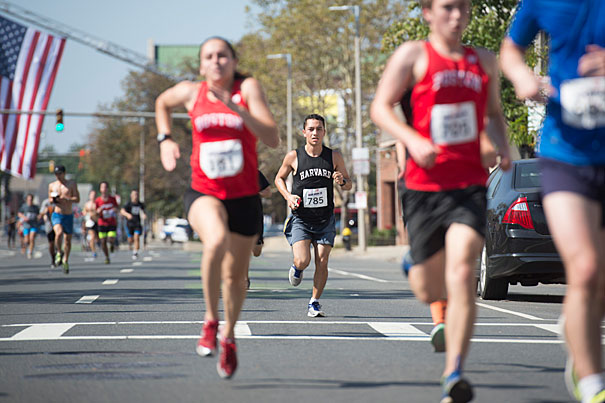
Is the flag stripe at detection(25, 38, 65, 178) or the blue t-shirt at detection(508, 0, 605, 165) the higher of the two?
the flag stripe at detection(25, 38, 65, 178)

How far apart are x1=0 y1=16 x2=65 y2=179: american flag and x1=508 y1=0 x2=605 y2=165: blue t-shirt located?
103 ft

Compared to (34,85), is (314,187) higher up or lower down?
lower down

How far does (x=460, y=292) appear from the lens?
18.3 feet

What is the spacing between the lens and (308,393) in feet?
19.8

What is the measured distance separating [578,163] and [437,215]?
1035 millimetres

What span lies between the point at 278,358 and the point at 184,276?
13.0 m

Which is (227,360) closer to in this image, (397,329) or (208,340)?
(208,340)

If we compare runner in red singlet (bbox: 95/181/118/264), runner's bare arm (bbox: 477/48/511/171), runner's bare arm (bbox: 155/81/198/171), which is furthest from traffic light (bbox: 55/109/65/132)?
runner's bare arm (bbox: 477/48/511/171)

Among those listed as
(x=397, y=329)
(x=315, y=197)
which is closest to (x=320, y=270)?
(x=315, y=197)

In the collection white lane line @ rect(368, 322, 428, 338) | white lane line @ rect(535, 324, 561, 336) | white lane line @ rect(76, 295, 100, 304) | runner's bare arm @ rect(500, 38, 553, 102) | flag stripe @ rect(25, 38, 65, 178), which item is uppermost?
flag stripe @ rect(25, 38, 65, 178)

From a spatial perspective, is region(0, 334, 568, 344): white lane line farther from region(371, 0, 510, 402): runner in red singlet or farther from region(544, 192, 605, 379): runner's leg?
region(544, 192, 605, 379): runner's leg

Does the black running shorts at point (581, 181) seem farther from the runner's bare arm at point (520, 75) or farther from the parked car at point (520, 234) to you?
the parked car at point (520, 234)

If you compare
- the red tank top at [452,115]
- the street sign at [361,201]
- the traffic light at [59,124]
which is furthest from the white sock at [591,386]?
the traffic light at [59,124]

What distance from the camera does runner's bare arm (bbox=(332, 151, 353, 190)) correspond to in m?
11.0
